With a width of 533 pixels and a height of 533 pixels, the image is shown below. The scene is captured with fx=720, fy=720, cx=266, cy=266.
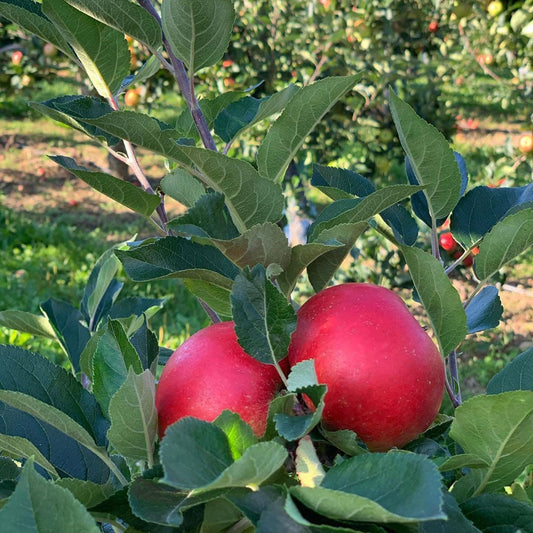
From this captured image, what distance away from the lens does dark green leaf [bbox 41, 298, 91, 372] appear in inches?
31.6

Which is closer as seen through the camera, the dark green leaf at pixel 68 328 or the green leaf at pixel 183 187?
the green leaf at pixel 183 187

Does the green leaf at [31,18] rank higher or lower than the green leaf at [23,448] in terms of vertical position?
higher

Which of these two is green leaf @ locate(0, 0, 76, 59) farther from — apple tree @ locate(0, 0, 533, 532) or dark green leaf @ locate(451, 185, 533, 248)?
dark green leaf @ locate(451, 185, 533, 248)

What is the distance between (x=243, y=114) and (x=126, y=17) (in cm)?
12

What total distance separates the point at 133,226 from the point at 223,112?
444 centimetres

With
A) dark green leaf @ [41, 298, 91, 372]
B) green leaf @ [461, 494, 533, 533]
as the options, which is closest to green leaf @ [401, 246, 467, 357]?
green leaf @ [461, 494, 533, 533]

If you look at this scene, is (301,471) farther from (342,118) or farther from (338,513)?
(342,118)

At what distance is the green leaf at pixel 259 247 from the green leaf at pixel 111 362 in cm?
9

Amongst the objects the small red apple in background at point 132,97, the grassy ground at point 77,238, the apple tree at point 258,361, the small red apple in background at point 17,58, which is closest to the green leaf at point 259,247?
the apple tree at point 258,361

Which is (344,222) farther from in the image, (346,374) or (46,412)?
(46,412)

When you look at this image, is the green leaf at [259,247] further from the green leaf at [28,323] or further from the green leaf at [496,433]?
the green leaf at [28,323]

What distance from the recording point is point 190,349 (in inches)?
17.8

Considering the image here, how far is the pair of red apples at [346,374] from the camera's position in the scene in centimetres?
42

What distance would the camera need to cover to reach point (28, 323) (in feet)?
2.84
